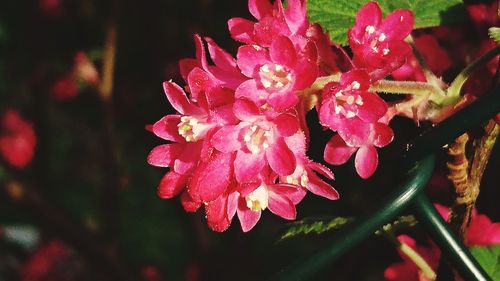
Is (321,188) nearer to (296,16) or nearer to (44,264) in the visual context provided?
(296,16)

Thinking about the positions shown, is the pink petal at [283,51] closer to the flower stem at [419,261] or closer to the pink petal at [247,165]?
the pink petal at [247,165]

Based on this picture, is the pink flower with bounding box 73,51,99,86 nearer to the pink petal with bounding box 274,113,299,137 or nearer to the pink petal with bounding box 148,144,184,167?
the pink petal with bounding box 148,144,184,167

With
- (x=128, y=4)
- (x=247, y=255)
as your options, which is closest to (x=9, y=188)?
(x=247, y=255)

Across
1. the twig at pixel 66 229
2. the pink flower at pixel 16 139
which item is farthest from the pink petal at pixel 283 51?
the pink flower at pixel 16 139

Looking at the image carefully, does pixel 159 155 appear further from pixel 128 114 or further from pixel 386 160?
pixel 128 114

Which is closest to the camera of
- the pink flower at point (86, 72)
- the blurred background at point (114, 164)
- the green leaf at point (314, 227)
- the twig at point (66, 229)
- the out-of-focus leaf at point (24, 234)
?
the green leaf at point (314, 227)
